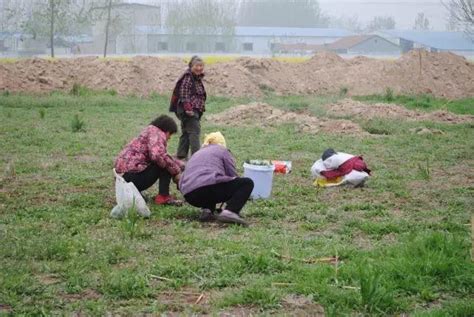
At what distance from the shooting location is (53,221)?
7.69 metres

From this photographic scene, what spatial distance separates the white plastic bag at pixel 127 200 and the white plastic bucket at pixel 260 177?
1676 millimetres

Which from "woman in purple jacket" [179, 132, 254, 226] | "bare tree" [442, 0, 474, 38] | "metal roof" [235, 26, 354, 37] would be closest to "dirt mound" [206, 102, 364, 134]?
"woman in purple jacket" [179, 132, 254, 226]

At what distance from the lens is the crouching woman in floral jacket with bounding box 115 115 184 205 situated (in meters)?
8.37

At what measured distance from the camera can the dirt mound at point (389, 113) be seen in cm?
1997

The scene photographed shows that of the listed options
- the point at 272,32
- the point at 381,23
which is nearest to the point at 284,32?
the point at 272,32

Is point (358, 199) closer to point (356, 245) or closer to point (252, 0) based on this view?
point (356, 245)

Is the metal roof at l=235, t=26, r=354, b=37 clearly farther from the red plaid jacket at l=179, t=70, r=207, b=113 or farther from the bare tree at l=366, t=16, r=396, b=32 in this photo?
the red plaid jacket at l=179, t=70, r=207, b=113

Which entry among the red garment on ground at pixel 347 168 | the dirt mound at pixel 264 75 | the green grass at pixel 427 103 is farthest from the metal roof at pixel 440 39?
the red garment on ground at pixel 347 168

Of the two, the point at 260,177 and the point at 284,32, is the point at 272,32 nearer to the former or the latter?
the point at 284,32

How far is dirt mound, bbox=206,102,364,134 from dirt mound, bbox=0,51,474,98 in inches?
336

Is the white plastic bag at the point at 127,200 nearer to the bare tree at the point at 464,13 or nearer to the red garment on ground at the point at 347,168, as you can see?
the red garment on ground at the point at 347,168

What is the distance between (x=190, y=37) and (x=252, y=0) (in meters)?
15.0

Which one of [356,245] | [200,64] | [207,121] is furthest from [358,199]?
[207,121]

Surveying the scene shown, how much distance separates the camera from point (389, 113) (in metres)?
20.4
